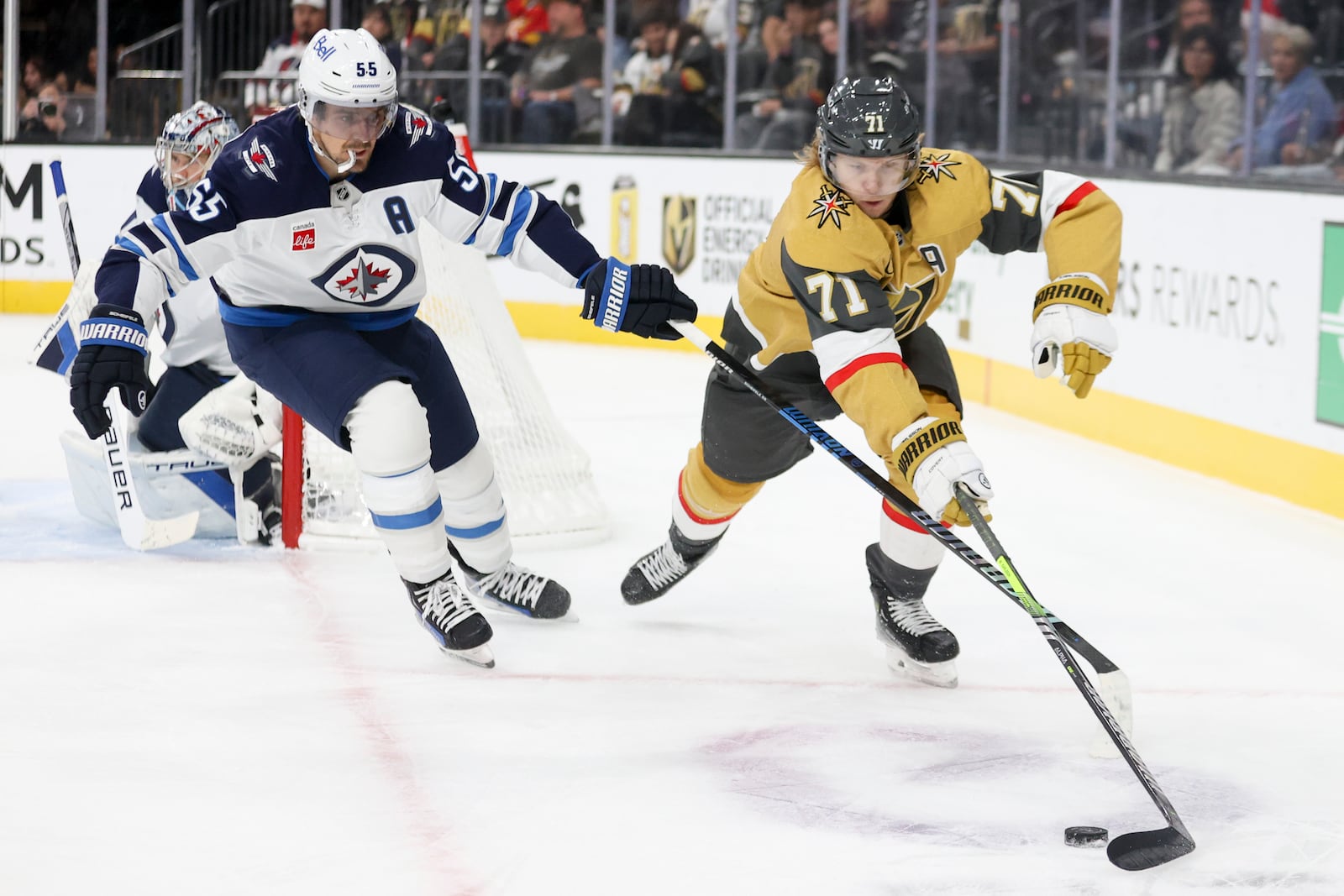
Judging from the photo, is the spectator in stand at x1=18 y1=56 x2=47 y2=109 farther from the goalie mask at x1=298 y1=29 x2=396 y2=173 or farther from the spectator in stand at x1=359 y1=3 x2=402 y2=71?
the goalie mask at x1=298 y1=29 x2=396 y2=173

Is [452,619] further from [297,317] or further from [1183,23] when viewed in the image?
[1183,23]

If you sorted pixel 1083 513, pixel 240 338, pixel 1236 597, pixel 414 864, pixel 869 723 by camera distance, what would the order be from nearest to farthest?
pixel 414 864 → pixel 869 723 → pixel 240 338 → pixel 1236 597 → pixel 1083 513

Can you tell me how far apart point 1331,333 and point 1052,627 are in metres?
2.30

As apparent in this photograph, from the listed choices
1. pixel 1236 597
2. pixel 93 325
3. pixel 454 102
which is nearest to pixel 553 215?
pixel 93 325

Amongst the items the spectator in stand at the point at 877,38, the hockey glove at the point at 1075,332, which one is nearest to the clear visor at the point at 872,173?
the hockey glove at the point at 1075,332

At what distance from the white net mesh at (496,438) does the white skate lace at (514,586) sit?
0.62 metres

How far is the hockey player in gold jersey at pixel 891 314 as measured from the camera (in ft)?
8.30

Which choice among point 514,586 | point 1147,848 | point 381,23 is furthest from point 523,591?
point 381,23

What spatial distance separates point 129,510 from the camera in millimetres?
3828

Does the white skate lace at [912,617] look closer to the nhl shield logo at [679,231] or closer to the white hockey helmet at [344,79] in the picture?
the white hockey helmet at [344,79]

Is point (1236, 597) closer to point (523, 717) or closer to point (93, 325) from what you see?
point (523, 717)

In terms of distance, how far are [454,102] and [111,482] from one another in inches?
199

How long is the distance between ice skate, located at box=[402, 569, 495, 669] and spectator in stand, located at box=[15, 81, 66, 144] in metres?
6.08

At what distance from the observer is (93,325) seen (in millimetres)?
2709
